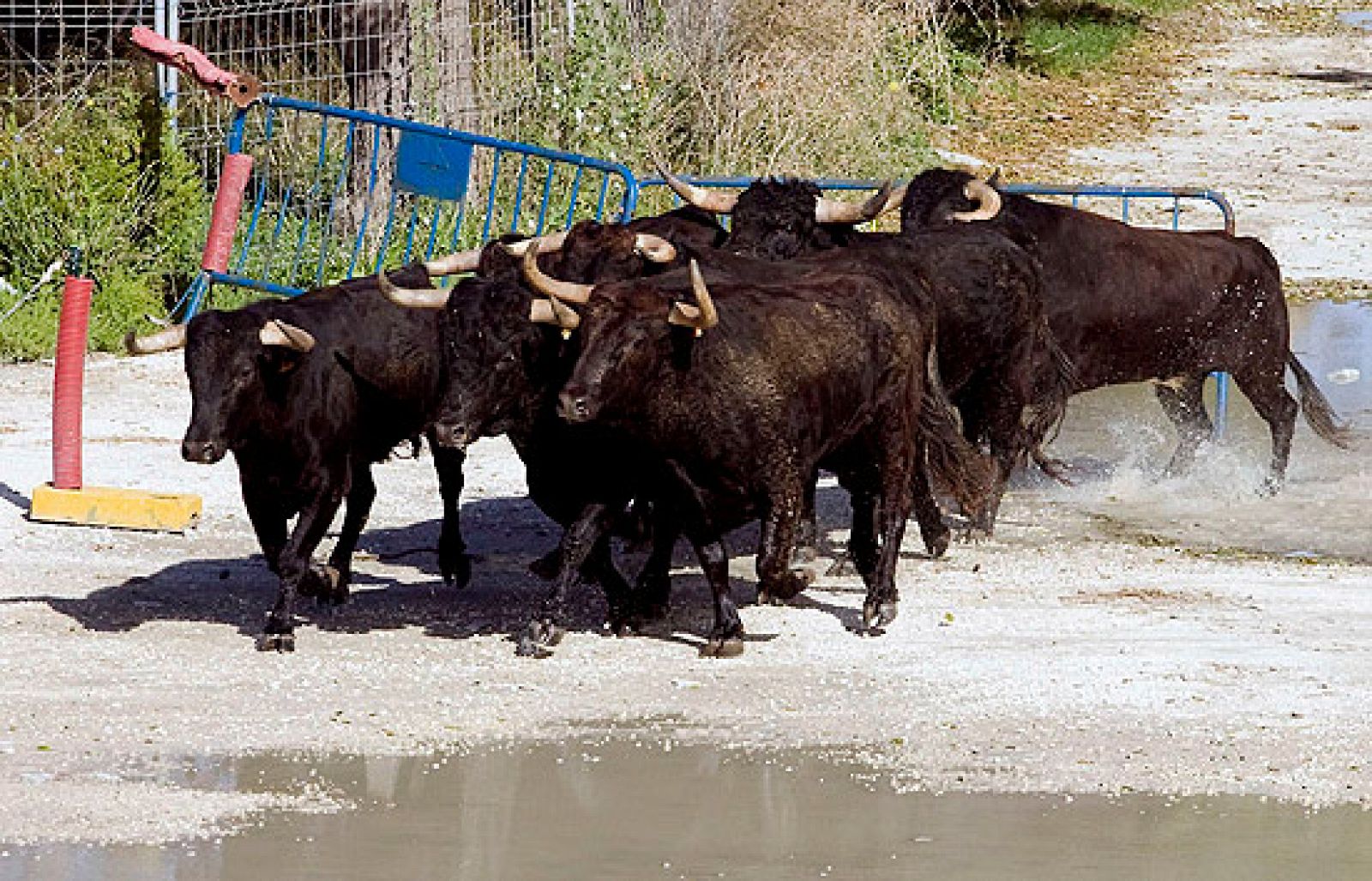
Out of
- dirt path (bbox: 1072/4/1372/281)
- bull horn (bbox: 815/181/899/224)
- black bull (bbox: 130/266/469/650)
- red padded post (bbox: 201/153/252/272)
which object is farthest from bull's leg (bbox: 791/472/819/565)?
dirt path (bbox: 1072/4/1372/281)

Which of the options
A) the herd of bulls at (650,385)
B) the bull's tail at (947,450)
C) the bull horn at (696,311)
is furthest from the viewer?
the bull's tail at (947,450)

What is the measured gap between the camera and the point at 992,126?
24312 millimetres

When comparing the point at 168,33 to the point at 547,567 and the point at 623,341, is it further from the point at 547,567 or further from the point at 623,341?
the point at 623,341

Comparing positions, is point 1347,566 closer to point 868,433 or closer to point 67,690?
point 868,433

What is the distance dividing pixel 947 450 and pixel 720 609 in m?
1.60

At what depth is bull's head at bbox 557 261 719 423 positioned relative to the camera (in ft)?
31.6

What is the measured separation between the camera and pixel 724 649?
9977 millimetres

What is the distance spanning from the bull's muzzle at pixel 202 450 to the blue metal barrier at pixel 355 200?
5806 millimetres

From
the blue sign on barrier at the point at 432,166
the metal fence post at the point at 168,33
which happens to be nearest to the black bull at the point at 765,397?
the blue sign on barrier at the point at 432,166

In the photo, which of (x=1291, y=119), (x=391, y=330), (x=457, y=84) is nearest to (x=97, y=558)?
(x=391, y=330)

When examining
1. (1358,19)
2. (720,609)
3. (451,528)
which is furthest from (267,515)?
(1358,19)

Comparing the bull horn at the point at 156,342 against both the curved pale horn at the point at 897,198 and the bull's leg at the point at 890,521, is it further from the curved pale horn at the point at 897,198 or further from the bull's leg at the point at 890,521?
the curved pale horn at the point at 897,198

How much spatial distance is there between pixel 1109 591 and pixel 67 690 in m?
4.20

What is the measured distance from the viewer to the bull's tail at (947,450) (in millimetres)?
11164
